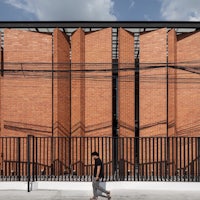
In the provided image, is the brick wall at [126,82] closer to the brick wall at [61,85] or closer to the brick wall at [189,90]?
the brick wall at [189,90]

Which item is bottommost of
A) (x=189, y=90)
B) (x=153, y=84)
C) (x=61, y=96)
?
(x=61, y=96)

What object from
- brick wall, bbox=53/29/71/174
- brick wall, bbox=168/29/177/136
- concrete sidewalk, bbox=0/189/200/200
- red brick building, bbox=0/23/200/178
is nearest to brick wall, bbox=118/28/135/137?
red brick building, bbox=0/23/200/178

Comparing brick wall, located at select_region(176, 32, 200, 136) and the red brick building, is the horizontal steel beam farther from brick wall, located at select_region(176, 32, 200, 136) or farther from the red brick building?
brick wall, located at select_region(176, 32, 200, 136)

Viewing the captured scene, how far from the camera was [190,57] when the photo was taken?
13.9m

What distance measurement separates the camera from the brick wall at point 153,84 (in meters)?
13.4

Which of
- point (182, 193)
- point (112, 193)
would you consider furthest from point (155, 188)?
point (112, 193)

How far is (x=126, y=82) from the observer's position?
13805mm

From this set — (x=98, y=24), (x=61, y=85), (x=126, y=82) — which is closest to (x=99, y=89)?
(x=126, y=82)

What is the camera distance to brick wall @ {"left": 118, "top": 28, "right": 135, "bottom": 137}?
13.7 meters

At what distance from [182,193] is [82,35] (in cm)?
845

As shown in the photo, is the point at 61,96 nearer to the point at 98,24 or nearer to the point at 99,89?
the point at 99,89

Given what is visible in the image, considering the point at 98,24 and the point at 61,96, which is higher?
the point at 98,24

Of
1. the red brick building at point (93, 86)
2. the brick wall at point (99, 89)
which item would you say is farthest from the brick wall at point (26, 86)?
the brick wall at point (99, 89)

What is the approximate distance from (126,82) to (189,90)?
10.3 feet
